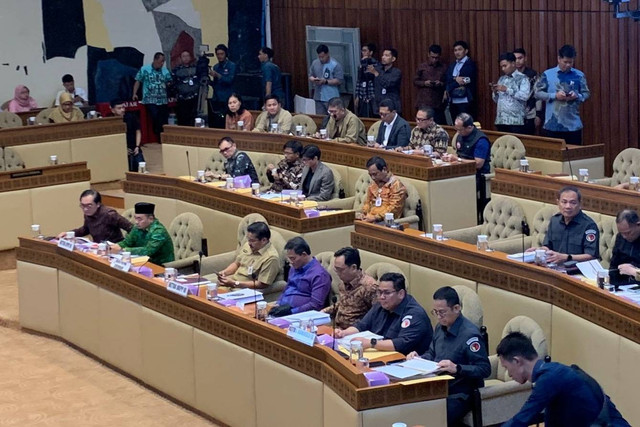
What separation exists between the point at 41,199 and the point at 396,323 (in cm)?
566

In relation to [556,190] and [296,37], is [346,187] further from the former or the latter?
[296,37]

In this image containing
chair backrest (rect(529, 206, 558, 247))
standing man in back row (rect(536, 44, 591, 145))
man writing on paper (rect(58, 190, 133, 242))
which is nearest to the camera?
chair backrest (rect(529, 206, 558, 247))

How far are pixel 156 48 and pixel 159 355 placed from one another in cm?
982

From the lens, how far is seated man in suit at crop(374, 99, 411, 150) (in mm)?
11438

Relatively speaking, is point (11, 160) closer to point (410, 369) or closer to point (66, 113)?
point (66, 113)

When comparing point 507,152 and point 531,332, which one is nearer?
point 531,332

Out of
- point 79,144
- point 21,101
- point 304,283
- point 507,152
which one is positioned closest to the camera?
point 304,283

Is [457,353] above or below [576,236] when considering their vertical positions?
below

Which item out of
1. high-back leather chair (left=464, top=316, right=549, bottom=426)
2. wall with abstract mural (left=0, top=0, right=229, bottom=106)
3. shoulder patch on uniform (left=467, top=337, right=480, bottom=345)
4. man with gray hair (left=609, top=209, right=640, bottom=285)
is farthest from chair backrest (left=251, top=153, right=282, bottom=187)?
high-back leather chair (left=464, top=316, right=549, bottom=426)

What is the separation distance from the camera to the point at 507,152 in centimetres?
1115

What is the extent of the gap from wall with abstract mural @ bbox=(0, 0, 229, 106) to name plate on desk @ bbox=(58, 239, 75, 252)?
724 centimetres

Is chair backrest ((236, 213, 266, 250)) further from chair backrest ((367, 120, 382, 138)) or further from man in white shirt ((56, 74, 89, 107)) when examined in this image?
man in white shirt ((56, 74, 89, 107))

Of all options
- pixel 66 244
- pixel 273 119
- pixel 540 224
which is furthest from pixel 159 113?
pixel 540 224

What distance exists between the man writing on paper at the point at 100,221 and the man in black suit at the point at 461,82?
5.08 metres
